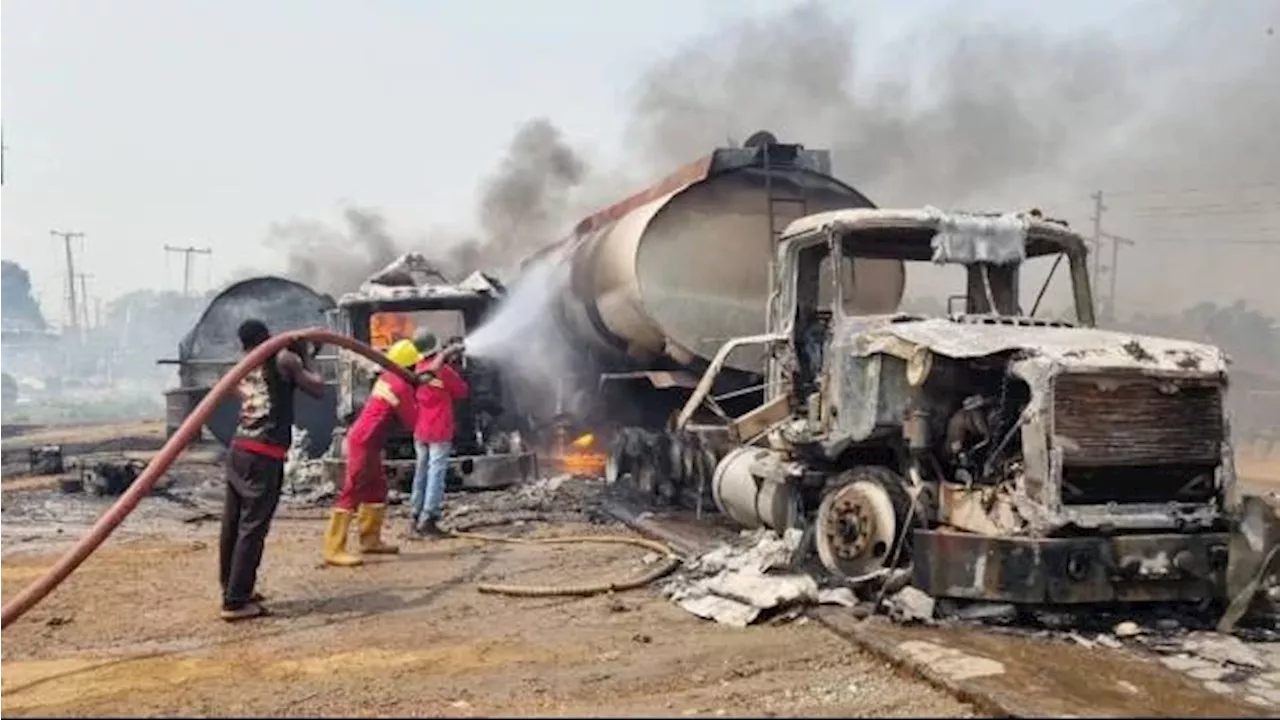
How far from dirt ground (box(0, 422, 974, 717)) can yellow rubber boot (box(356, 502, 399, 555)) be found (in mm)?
319

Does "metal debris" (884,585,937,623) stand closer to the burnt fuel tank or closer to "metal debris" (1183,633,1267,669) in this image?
"metal debris" (1183,633,1267,669)

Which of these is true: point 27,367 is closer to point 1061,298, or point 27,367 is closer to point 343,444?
point 343,444

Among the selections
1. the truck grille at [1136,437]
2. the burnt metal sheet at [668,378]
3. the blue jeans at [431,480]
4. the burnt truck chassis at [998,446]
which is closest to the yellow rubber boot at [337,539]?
the blue jeans at [431,480]

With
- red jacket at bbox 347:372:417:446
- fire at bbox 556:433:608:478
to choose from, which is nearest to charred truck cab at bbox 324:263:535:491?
fire at bbox 556:433:608:478

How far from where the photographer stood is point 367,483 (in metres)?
8.50

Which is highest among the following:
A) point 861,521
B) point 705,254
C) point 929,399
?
point 705,254

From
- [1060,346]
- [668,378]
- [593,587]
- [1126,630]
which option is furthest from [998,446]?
[668,378]

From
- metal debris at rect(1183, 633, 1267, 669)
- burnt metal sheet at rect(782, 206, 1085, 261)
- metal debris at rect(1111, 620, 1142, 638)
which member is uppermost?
burnt metal sheet at rect(782, 206, 1085, 261)

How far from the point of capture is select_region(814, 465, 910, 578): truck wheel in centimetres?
648

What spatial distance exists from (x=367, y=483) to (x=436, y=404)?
1.37 m

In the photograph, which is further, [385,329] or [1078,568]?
[385,329]

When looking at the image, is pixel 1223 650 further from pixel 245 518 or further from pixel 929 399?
pixel 245 518

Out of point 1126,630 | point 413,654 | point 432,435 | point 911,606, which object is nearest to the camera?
point 413,654

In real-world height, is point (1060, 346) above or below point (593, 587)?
above
